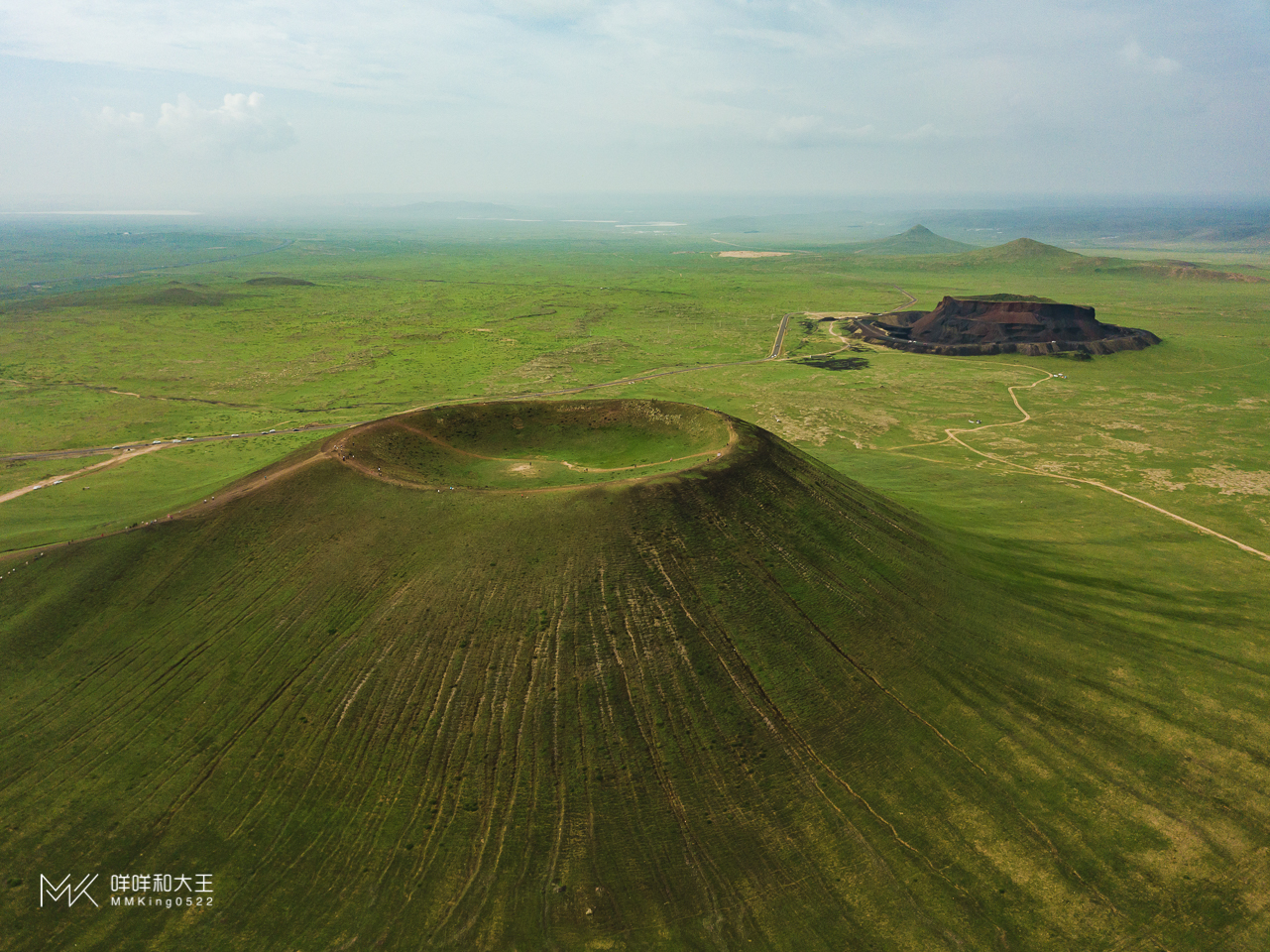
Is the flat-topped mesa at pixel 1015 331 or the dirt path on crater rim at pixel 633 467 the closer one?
the dirt path on crater rim at pixel 633 467

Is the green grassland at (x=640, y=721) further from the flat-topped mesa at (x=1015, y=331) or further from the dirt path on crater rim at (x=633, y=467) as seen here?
the flat-topped mesa at (x=1015, y=331)

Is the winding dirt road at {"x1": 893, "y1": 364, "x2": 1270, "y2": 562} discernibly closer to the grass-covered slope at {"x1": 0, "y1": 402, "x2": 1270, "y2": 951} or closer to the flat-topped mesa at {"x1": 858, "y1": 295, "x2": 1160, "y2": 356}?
the grass-covered slope at {"x1": 0, "y1": 402, "x2": 1270, "y2": 951}

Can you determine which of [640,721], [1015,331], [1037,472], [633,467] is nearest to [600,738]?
[640,721]

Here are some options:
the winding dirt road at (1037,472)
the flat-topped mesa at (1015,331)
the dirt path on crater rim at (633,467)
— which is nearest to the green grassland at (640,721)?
the dirt path on crater rim at (633,467)

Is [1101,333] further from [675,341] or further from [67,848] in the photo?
[67,848]

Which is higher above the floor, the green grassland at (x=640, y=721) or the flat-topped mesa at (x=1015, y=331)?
the flat-topped mesa at (x=1015, y=331)

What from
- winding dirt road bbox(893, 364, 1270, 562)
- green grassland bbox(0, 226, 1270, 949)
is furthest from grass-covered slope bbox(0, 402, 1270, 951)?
winding dirt road bbox(893, 364, 1270, 562)
